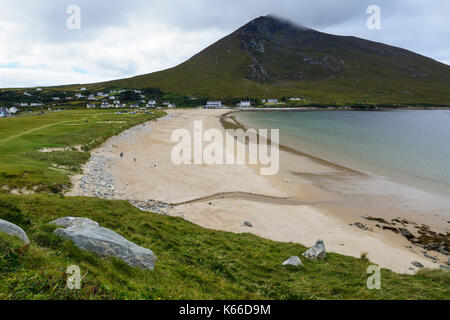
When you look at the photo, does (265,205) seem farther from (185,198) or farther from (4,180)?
(4,180)

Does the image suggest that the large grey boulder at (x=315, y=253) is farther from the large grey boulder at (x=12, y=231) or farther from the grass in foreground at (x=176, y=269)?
the large grey boulder at (x=12, y=231)

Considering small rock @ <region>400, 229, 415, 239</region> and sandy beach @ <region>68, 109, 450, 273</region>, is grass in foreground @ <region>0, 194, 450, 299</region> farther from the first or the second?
small rock @ <region>400, 229, 415, 239</region>

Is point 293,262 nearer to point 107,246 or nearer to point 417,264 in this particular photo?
point 107,246

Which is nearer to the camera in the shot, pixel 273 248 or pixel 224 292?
pixel 224 292

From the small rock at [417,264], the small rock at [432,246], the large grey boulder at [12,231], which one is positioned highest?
the large grey boulder at [12,231]

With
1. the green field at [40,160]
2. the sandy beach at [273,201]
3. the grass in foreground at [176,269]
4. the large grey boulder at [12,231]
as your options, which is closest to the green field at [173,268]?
the grass in foreground at [176,269]

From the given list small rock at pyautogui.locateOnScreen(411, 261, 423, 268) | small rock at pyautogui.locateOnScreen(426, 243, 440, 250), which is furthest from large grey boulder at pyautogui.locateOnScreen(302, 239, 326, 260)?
small rock at pyautogui.locateOnScreen(426, 243, 440, 250)

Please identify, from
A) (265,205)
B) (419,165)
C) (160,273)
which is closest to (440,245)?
(265,205)
